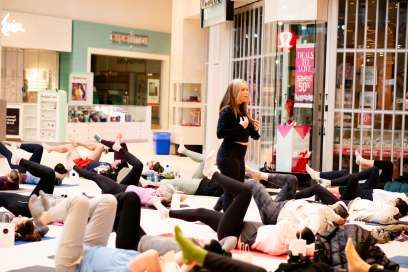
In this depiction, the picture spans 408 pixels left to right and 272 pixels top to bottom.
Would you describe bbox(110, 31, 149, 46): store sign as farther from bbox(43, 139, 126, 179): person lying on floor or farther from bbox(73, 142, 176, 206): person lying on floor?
bbox(73, 142, 176, 206): person lying on floor

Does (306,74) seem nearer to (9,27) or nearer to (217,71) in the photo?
(217,71)

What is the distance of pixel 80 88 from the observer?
20.4 meters

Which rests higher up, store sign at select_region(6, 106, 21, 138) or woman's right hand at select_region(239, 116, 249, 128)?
woman's right hand at select_region(239, 116, 249, 128)

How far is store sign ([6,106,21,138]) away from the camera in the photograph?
1880 cm

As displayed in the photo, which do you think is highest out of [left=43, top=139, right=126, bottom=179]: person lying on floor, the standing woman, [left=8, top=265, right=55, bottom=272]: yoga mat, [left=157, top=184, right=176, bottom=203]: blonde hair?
A: the standing woman

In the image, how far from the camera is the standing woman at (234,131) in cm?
650

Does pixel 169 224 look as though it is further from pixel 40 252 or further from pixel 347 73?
pixel 347 73

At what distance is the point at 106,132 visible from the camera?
2016cm

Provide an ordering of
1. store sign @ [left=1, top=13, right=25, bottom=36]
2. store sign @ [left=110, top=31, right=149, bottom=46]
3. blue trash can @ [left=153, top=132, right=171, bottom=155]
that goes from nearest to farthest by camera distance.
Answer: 1. blue trash can @ [left=153, top=132, right=171, bottom=155]
2. store sign @ [left=1, top=13, right=25, bottom=36]
3. store sign @ [left=110, top=31, right=149, bottom=46]

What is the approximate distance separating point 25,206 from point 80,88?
14556mm

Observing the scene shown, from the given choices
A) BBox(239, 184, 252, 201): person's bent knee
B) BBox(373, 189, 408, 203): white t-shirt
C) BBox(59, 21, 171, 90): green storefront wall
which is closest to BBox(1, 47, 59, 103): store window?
BBox(59, 21, 171, 90): green storefront wall

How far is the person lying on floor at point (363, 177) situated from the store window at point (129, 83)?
15967 mm

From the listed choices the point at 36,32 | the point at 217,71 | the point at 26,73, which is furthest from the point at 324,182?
the point at 26,73

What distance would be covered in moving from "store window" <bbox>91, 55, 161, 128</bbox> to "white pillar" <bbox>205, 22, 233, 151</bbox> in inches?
385
